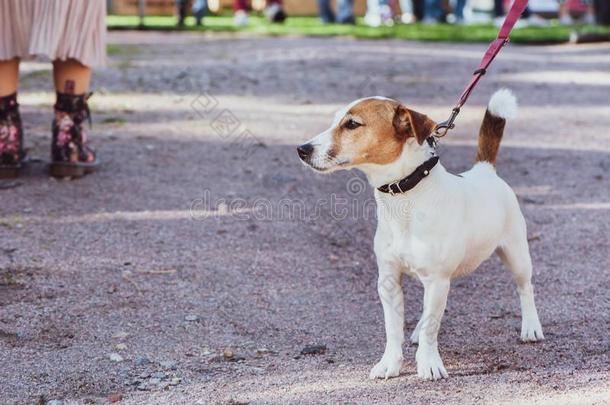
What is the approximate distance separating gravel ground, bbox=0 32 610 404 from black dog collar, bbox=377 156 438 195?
74 centimetres

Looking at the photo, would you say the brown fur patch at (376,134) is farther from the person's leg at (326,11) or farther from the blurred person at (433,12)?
the blurred person at (433,12)

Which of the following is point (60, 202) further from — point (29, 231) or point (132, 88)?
point (132, 88)

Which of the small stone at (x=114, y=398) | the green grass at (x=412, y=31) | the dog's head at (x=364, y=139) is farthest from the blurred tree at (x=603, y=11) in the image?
the small stone at (x=114, y=398)

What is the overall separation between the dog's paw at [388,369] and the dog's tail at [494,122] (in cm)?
106

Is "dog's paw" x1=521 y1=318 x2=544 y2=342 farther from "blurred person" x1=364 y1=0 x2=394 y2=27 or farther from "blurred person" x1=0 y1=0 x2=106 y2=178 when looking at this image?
"blurred person" x1=364 y1=0 x2=394 y2=27

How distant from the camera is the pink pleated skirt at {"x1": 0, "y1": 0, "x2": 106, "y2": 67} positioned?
6.29 meters

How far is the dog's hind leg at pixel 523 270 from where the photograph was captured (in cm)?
437

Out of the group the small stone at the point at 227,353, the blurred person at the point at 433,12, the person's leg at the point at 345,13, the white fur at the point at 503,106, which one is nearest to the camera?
the small stone at the point at 227,353

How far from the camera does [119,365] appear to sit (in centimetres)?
416

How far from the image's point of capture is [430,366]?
12.9ft

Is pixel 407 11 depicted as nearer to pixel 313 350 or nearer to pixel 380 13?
pixel 380 13

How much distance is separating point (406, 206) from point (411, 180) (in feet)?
0.34

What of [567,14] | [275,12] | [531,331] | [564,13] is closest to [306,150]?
[531,331]

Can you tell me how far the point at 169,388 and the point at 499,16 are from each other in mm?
17824
